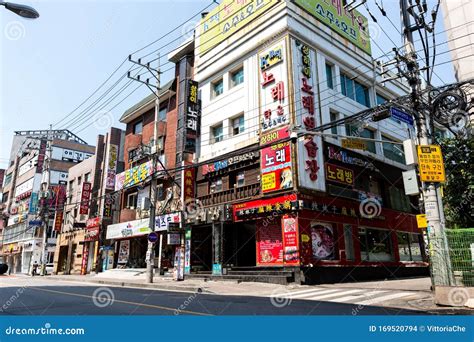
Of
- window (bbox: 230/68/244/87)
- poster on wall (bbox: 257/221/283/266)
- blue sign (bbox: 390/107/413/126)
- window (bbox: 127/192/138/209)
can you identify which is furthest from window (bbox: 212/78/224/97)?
blue sign (bbox: 390/107/413/126)

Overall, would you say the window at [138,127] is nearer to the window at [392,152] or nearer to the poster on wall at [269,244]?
the poster on wall at [269,244]

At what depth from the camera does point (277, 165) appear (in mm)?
19953

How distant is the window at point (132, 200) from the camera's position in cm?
3228

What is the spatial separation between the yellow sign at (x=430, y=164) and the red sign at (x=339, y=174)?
968cm

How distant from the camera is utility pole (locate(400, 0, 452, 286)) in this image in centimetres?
1061

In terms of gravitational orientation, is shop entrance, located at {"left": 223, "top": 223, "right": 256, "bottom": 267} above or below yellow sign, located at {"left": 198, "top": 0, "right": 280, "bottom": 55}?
below

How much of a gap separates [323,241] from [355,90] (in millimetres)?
12755

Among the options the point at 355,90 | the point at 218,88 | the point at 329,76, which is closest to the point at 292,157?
the point at 329,76

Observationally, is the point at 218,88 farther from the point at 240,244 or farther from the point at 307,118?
the point at 240,244

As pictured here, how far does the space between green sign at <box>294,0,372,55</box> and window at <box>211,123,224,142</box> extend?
9.82 m

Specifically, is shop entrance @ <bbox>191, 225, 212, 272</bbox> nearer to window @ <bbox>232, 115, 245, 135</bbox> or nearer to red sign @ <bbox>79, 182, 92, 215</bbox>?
window @ <bbox>232, 115, 245, 135</bbox>

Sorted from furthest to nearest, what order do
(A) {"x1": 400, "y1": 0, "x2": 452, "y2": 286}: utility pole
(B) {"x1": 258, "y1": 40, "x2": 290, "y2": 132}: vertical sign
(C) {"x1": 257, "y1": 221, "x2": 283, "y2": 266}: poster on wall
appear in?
(B) {"x1": 258, "y1": 40, "x2": 290, "y2": 132}: vertical sign
(C) {"x1": 257, "y1": 221, "x2": 283, "y2": 266}: poster on wall
(A) {"x1": 400, "y1": 0, "x2": 452, "y2": 286}: utility pole

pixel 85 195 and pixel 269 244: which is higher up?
pixel 85 195

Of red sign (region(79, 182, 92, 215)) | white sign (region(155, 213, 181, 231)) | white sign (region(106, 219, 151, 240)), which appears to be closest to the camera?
white sign (region(155, 213, 181, 231))
